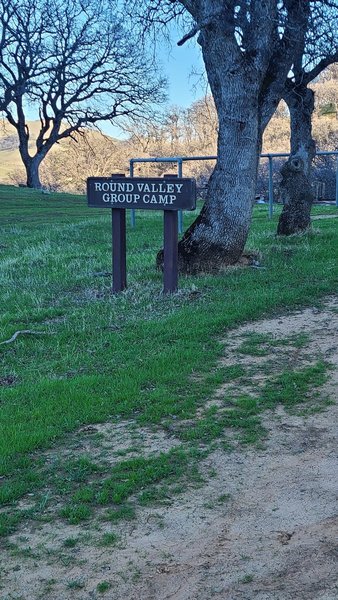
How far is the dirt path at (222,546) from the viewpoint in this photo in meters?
2.77

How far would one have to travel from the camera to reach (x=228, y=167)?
9.01 m

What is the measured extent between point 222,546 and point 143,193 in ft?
18.0

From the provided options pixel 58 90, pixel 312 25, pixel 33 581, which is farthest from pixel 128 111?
pixel 33 581

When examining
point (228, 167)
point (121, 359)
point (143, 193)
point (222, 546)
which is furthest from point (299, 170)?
point (222, 546)

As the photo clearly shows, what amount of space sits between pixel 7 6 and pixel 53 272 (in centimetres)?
2272

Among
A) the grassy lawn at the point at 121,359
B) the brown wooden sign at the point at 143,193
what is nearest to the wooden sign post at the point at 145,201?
the brown wooden sign at the point at 143,193

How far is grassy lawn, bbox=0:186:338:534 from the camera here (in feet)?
12.3

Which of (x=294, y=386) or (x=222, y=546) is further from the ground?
(x=294, y=386)

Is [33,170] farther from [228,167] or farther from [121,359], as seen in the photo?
[121,359]

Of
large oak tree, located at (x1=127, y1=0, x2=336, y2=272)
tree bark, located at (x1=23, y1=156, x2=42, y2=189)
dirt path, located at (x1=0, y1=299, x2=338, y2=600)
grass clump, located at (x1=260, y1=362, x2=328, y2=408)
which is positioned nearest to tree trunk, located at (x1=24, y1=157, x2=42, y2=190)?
tree bark, located at (x1=23, y1=156, x2=42, y2=189)

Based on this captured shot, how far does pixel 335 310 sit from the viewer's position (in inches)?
278

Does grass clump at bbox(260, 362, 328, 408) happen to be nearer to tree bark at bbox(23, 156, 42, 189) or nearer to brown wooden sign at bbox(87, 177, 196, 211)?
brown wooden sign at bbox(87, 177, 196, 211)

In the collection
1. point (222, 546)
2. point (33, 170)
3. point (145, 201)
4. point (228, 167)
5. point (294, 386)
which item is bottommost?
point (222, 546)

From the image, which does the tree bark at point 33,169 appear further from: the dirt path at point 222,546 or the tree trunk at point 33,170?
the dirt path at point 222,546
